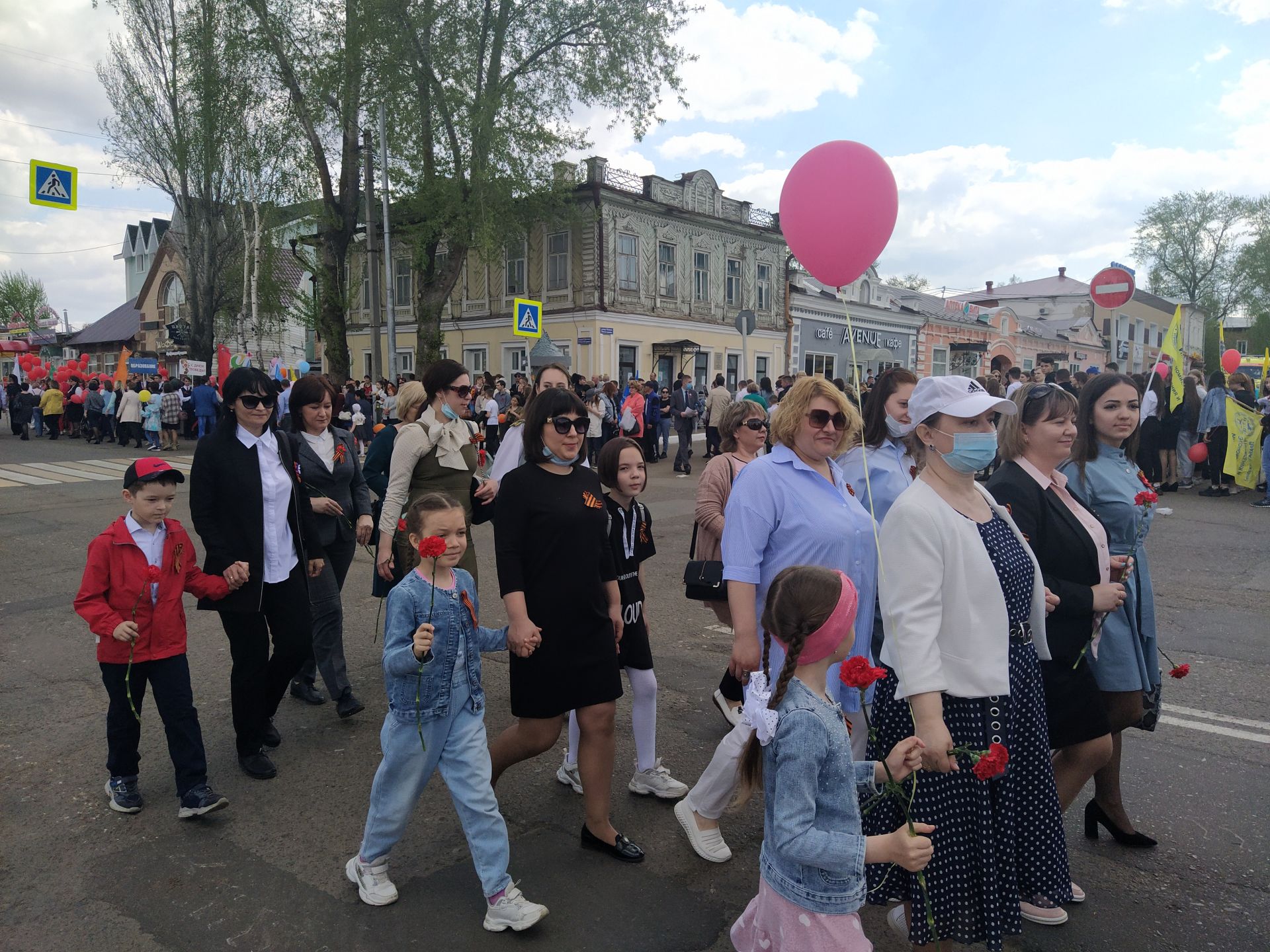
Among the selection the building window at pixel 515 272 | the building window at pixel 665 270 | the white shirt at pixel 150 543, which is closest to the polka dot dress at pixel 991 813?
the white shirt at pixel 150 543

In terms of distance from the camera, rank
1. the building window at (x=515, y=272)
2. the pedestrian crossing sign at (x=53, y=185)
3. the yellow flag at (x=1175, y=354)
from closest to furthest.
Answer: the yellow flag at (x=1175, y=354) → the pedestrian crossing sign at (x=53, y=185) → the building window at (x=515, y=272)

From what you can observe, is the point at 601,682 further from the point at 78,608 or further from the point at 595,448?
the point at 595,448

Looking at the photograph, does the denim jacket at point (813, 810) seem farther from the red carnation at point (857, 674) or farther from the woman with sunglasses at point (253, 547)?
the woman with sunglasses at point (253, 547)

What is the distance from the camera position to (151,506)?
11.8ft

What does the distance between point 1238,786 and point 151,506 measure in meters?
5.02

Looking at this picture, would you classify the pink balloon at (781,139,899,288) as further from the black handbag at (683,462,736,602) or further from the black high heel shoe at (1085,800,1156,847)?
the black high heel shoe at (1085,800,1156,847)

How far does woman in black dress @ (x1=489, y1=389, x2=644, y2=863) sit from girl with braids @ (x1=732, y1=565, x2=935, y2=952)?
1055mm

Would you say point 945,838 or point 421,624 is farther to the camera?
point 421,624

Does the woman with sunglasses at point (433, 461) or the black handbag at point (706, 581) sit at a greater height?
the woman with sunglasses at point (433, 461)

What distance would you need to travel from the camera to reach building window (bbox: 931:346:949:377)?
141 ft

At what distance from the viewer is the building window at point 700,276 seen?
31.7m

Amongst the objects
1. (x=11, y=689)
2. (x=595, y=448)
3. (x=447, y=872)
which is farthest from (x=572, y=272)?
(x=447, y=872)

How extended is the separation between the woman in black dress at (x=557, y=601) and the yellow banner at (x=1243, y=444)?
45.2ft

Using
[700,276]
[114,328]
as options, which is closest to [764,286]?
[700,276]
